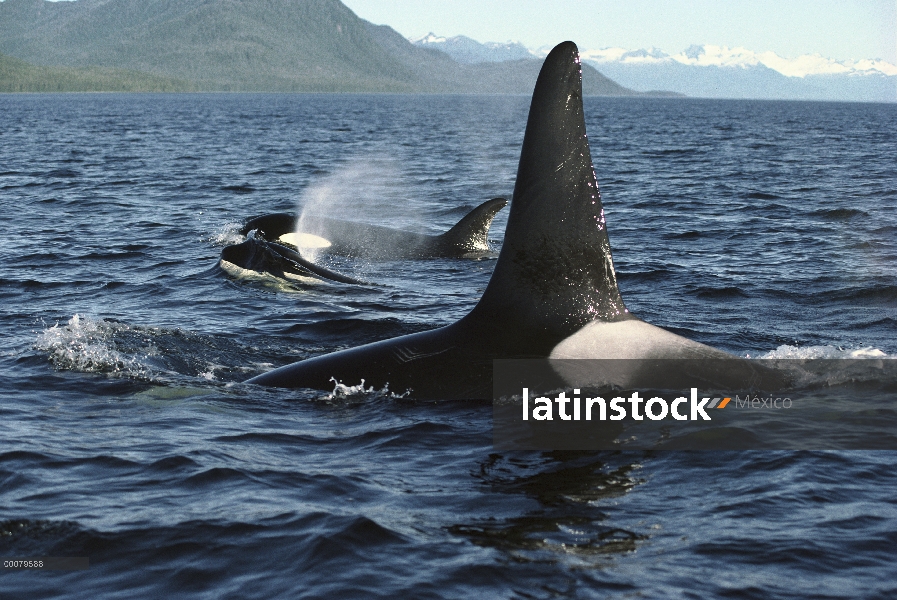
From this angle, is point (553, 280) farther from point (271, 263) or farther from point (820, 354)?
point (271, 263)

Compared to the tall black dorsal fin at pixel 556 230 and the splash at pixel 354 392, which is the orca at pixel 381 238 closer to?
the splash at pixel 354 392

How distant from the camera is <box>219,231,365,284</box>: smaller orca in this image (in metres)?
17.1

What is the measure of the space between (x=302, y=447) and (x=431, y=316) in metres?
6.31

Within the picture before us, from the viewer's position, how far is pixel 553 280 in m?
8.27

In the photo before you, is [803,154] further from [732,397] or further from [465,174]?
[732,397]

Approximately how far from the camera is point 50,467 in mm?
7977

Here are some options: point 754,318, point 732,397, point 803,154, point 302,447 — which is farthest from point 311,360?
point 803,154

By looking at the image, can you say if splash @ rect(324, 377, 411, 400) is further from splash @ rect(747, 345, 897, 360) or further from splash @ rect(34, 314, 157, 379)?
splash @ rect(747, 345, 897, 360)

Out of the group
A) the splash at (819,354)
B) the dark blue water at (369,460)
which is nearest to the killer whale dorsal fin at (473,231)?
the dark blue water at (369,460)

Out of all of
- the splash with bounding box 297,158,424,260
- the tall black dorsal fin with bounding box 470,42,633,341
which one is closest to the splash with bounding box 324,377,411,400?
the tall black dorsal fin with bounding box 470,42,633,341

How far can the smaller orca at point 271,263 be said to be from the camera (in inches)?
673

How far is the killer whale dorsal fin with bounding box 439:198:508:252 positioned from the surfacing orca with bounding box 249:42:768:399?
11641 millimetres

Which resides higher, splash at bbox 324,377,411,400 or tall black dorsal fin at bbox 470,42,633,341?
tall black dorsal fin at bbox 470,42,633,341

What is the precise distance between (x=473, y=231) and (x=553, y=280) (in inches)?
484
